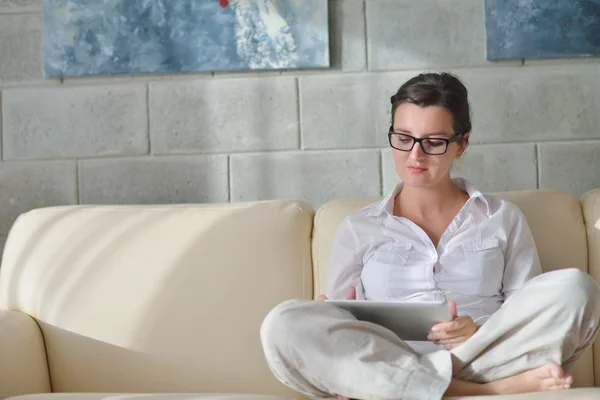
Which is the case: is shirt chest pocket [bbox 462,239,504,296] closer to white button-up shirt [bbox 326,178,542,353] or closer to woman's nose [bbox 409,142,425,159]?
white button-up shirt [bbox 326,178,542,353]

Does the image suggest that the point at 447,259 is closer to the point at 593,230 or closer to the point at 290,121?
the point at 593,230

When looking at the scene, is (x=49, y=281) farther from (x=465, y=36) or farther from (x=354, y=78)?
(x=465, y=36)

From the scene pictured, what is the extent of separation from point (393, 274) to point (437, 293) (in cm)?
12

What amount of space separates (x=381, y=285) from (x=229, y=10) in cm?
113

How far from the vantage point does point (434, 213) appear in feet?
7.73

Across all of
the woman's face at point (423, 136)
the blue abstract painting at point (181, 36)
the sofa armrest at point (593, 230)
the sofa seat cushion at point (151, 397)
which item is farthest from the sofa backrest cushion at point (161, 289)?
the sofa armrest at point (593, 230)

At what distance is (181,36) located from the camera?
113 inches

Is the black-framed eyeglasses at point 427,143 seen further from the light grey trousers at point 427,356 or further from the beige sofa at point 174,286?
the light grey trousers at point 427,356

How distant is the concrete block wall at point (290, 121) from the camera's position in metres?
2.81

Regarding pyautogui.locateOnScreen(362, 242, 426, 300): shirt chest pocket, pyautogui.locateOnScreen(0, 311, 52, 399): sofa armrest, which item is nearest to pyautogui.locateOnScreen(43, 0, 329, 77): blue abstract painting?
pyautogui.locateOnScreen(362, 242, 426, 300): shirt chest pocket

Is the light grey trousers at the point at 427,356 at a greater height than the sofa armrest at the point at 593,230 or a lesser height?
lesser

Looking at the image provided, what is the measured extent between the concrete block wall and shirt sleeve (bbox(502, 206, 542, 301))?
55 centimetres

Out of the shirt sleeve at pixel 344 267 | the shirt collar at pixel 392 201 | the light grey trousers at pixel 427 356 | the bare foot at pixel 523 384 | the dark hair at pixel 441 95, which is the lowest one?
the bare foot at pixel 523 384

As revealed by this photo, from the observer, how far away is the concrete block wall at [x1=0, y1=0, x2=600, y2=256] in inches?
111
